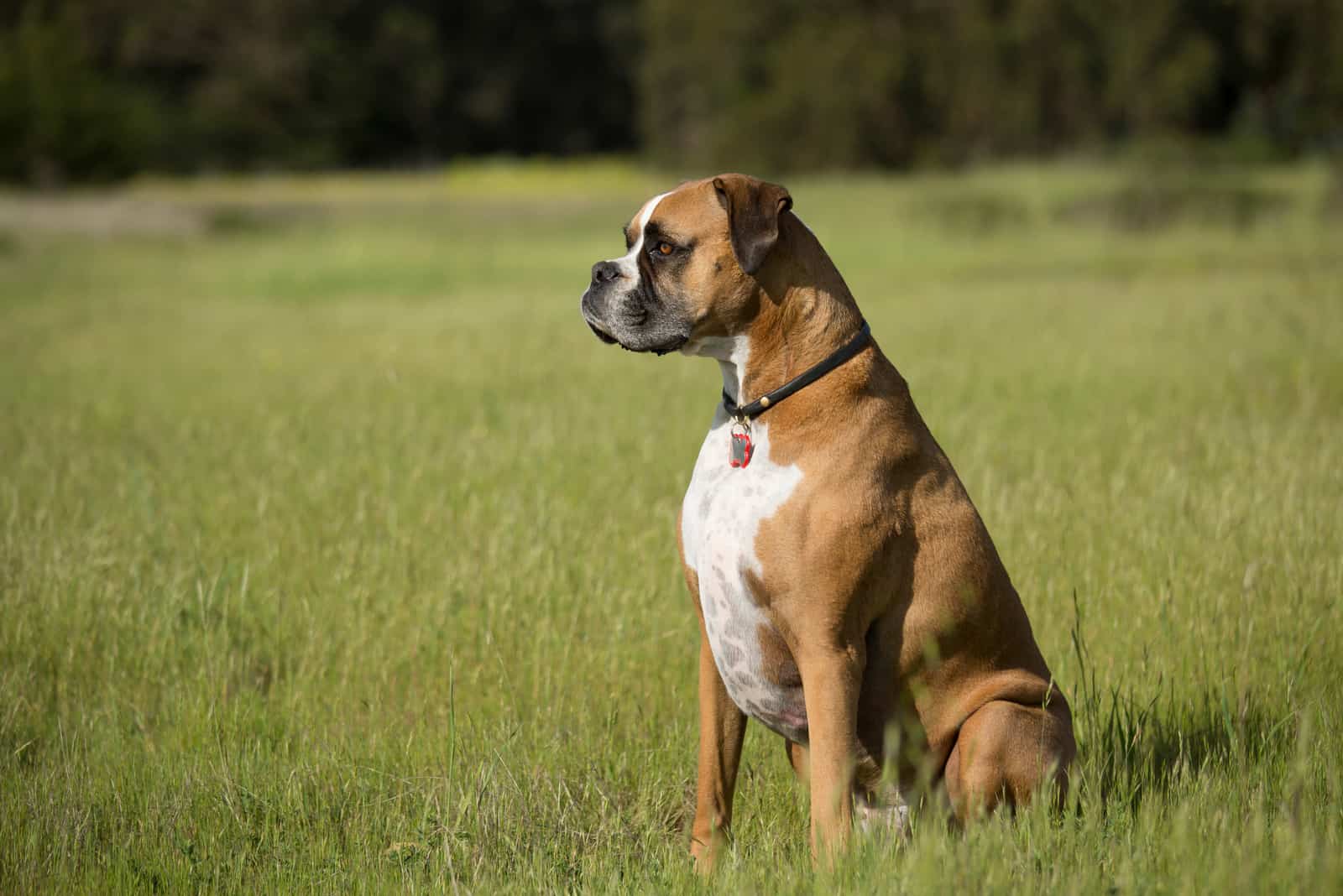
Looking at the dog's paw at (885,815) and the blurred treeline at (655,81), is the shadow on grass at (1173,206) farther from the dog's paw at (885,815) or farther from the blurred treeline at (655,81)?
the dog's paw at (885,815)

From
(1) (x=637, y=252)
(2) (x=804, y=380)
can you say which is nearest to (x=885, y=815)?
(2) (x=804, y=380)

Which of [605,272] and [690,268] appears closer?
[690,268]

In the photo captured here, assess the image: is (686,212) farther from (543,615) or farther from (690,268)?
(543,615)

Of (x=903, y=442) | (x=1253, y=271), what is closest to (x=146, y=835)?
(x=903, y=442)

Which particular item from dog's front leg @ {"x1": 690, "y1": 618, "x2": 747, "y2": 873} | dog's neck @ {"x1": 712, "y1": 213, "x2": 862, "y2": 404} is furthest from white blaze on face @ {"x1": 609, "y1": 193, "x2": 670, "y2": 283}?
dog's front leg @ {"x1": 690, "y1": 618, "x2": 747, "y2": 873}

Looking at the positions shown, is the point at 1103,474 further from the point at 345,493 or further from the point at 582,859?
the point at 582,859

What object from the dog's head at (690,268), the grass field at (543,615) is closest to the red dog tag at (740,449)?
the dog's head at (690,268)

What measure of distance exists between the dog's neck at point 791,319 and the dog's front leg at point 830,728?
769mm

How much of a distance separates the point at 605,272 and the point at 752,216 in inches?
20.7

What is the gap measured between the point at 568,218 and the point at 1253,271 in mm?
18849

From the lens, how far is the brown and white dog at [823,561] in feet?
11.3

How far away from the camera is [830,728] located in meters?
3.36

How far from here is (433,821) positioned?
3746 mm

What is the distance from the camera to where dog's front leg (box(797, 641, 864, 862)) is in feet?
11.0
